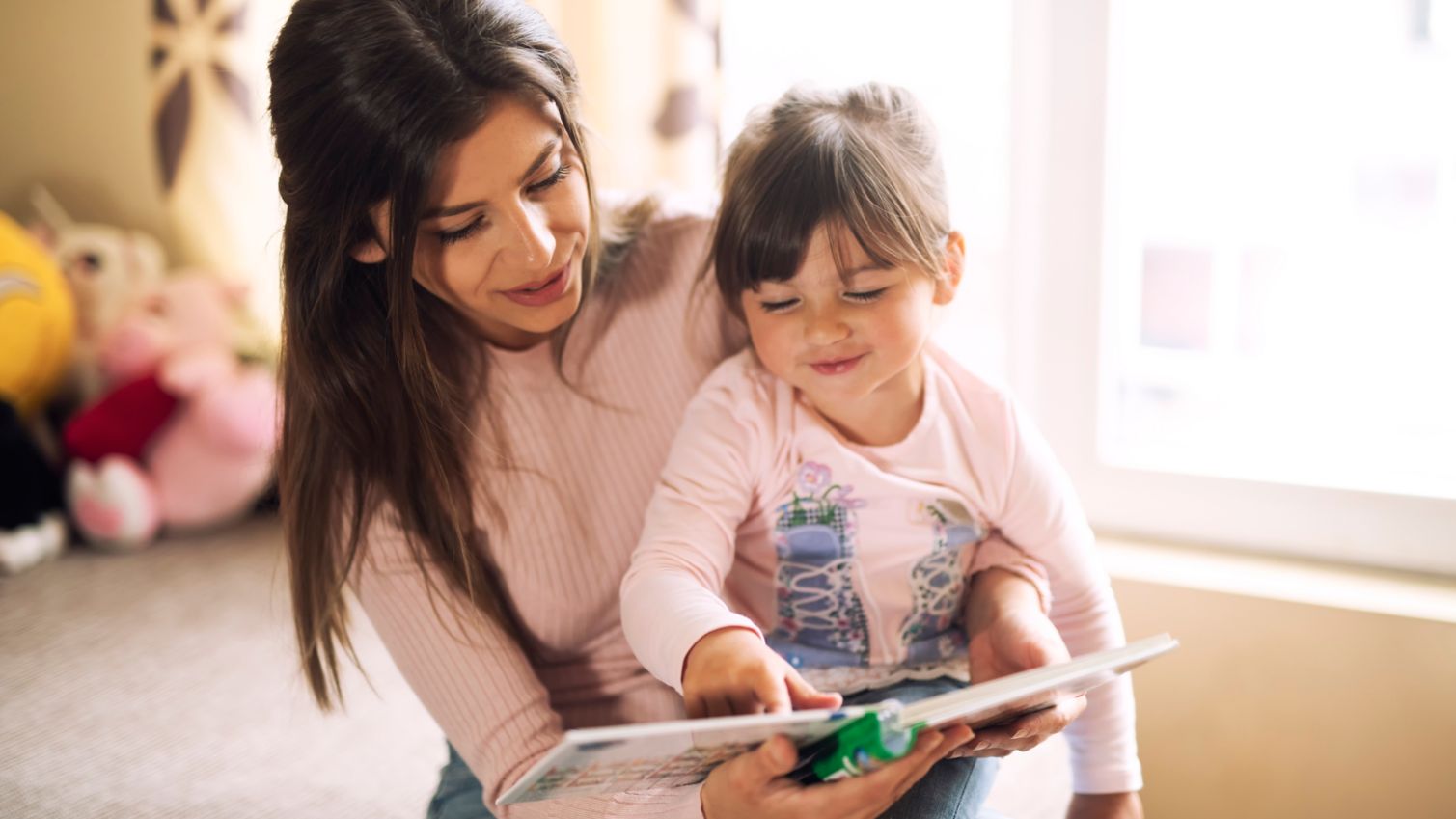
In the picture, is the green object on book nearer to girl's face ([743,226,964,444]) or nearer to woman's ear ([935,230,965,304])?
girl's face ([743,226,964,444])

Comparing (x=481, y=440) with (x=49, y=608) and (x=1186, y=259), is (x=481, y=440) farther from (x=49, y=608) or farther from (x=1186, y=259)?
(x=1186, y=259)

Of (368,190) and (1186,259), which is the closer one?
(368,190)

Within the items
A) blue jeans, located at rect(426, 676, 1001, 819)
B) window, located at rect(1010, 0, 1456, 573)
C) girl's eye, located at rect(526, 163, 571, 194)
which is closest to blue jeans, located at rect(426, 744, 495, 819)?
blue jeans, located at rect(426, 676, 1001, 819)

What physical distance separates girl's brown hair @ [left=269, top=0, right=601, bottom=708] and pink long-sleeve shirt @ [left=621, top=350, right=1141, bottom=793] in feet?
0.73

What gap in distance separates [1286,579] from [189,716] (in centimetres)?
140

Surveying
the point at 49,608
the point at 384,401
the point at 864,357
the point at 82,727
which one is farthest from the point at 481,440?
the point at 49,608

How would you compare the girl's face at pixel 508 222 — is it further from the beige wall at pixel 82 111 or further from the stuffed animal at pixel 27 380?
the beige wall at pixel 82 111

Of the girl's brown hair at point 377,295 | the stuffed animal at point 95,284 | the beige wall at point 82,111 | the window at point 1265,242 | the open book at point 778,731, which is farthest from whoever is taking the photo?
the beige wall at point 82,111

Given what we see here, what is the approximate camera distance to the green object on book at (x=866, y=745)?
29.6 inches

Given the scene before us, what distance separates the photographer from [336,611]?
1214 mm

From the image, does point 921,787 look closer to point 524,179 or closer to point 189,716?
point 524,179

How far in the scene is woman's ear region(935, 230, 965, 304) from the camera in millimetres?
1106

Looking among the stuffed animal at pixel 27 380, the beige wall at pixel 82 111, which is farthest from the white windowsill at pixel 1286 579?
the beige wall at pixel 82 111

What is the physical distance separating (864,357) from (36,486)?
1668 millimetres
